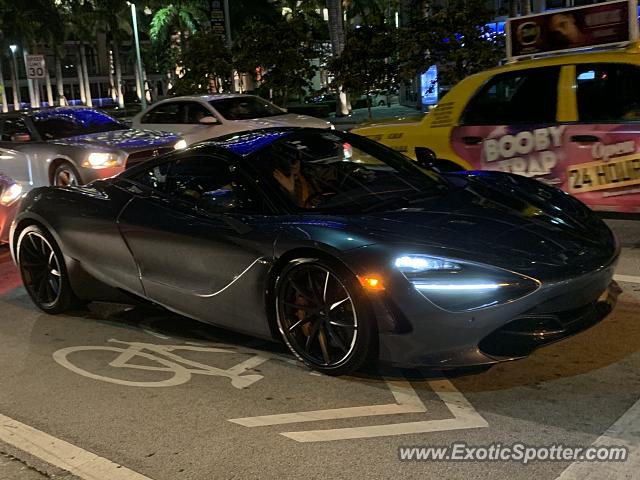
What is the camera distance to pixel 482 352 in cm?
354

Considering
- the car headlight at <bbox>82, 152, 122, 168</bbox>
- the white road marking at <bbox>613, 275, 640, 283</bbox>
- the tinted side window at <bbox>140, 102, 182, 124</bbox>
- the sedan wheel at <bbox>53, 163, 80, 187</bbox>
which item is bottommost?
the white road marking at <bbox>613, 275, 640, 283</bbox>

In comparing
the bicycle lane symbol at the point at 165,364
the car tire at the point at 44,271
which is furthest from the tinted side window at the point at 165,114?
the bicycle lane symbol at the point at 165,364

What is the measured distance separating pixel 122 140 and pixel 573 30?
5870 mm

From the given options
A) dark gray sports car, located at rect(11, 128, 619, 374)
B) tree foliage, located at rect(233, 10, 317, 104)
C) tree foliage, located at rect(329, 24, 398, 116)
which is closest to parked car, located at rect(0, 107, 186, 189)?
dark gray sports car, located at rect(11, 128, 619, 374)

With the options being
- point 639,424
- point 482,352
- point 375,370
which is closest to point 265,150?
point 375,370

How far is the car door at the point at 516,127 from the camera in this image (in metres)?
6.76

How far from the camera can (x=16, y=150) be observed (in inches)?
401

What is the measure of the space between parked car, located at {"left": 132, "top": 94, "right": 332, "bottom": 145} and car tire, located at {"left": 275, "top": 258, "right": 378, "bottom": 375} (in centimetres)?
848

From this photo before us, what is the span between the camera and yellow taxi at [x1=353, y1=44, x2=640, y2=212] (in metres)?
6.38

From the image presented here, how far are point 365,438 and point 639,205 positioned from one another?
4235 millimetres

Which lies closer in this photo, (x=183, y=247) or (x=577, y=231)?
(x=577, y=231)

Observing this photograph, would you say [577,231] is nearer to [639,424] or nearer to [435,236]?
[435,236]

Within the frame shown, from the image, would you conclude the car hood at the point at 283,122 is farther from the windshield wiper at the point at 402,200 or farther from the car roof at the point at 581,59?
the windshield wiper at the point at 402,200

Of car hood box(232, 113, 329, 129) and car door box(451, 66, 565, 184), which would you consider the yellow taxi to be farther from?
car hood box(232, 113, 329, 129)
